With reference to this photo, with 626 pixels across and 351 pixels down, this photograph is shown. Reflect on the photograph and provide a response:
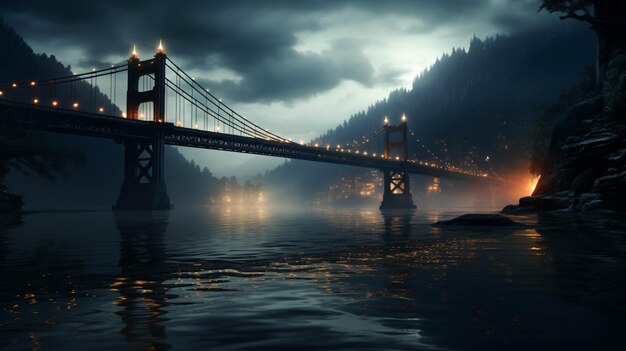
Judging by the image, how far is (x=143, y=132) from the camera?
69438 mm

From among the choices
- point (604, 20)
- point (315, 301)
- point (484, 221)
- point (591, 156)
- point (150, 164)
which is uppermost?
point (604, 20)

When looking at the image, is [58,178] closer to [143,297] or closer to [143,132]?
[143,132]

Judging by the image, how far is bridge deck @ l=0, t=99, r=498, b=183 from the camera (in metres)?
57.6

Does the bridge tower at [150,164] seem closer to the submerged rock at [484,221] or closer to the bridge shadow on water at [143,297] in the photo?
the submerged rock at [484,221]

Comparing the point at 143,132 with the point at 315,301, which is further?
the point at 143,132

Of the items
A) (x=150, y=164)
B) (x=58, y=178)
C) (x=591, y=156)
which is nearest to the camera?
(x=591, y=156)

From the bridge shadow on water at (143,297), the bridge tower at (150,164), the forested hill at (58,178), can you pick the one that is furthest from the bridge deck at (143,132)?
the forested hill at (58,178)

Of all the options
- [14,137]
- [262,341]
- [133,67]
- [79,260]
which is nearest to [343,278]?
[262,341]

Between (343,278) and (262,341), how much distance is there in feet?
12.4

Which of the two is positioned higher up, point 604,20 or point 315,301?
point 604,20

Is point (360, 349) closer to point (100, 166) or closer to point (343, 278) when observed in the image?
point (343, 278)

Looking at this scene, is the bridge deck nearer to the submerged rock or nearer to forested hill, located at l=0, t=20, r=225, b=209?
the submerged rock

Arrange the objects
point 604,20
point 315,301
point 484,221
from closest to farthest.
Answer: point 315,301
point 484,221
point 604,20

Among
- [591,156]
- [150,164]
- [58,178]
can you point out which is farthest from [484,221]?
[58,178]
